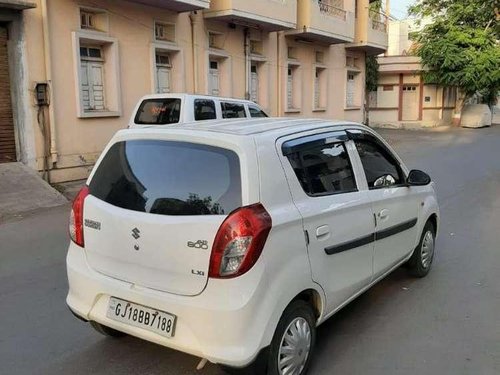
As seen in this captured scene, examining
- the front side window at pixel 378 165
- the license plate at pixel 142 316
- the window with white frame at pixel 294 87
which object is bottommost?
the license plate at pixel 142 316

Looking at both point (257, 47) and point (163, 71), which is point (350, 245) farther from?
point (257, 47)

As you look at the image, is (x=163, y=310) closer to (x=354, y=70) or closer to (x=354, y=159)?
(x=354, y=159)

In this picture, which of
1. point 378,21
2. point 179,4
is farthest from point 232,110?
point 378,21

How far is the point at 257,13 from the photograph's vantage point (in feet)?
53.2

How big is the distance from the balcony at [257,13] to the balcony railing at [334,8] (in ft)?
9.70

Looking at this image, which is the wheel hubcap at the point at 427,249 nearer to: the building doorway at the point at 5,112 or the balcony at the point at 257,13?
the building doorway at the point at 5,112

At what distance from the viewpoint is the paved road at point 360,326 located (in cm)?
360

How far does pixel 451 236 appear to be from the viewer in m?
7.04

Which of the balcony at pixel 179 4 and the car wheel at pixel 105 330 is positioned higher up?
the balcony at pixel 179 4

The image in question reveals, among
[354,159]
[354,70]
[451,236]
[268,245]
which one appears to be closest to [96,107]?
[451,236]

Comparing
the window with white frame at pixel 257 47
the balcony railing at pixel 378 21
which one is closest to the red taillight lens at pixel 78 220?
the window with white frame at pixel 257 47

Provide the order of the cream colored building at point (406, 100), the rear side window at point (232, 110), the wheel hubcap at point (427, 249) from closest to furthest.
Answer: the wheel hubcap at point (427, 249) → the rear side window at point (232, 110) → the cream colored building at point (406, 100)

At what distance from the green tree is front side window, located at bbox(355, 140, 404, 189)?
2680 cm

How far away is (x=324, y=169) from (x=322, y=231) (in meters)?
0.47
